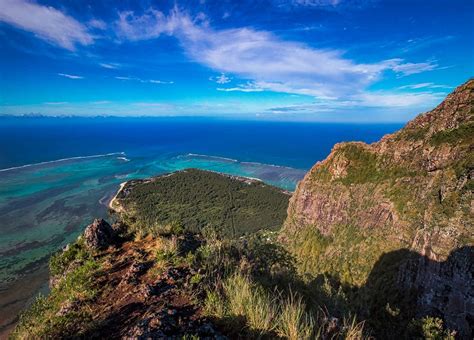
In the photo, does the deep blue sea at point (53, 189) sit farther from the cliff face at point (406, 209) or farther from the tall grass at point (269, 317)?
the cliff face at point (406, 209)

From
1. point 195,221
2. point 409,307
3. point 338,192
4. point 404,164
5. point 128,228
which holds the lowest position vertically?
point 195,221

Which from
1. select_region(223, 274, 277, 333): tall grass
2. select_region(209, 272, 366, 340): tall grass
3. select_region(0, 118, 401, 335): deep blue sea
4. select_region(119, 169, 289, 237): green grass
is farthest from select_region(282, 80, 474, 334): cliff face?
select_region(0, 118, 401, 335): deep blue sea

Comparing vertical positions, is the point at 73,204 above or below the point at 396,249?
below

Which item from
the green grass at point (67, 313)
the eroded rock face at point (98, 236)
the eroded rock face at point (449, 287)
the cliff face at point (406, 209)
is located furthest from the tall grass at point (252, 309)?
the cliff face at point (406, 209)

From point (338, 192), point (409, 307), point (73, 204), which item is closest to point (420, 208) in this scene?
point (409, 307)

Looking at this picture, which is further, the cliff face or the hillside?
the cliff face

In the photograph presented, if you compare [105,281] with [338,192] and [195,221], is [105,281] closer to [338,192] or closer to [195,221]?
[338,192]

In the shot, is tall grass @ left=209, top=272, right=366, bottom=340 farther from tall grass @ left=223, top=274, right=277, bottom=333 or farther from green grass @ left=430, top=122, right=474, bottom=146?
green grass @ left=430, top=122, right=474, bottom=146
